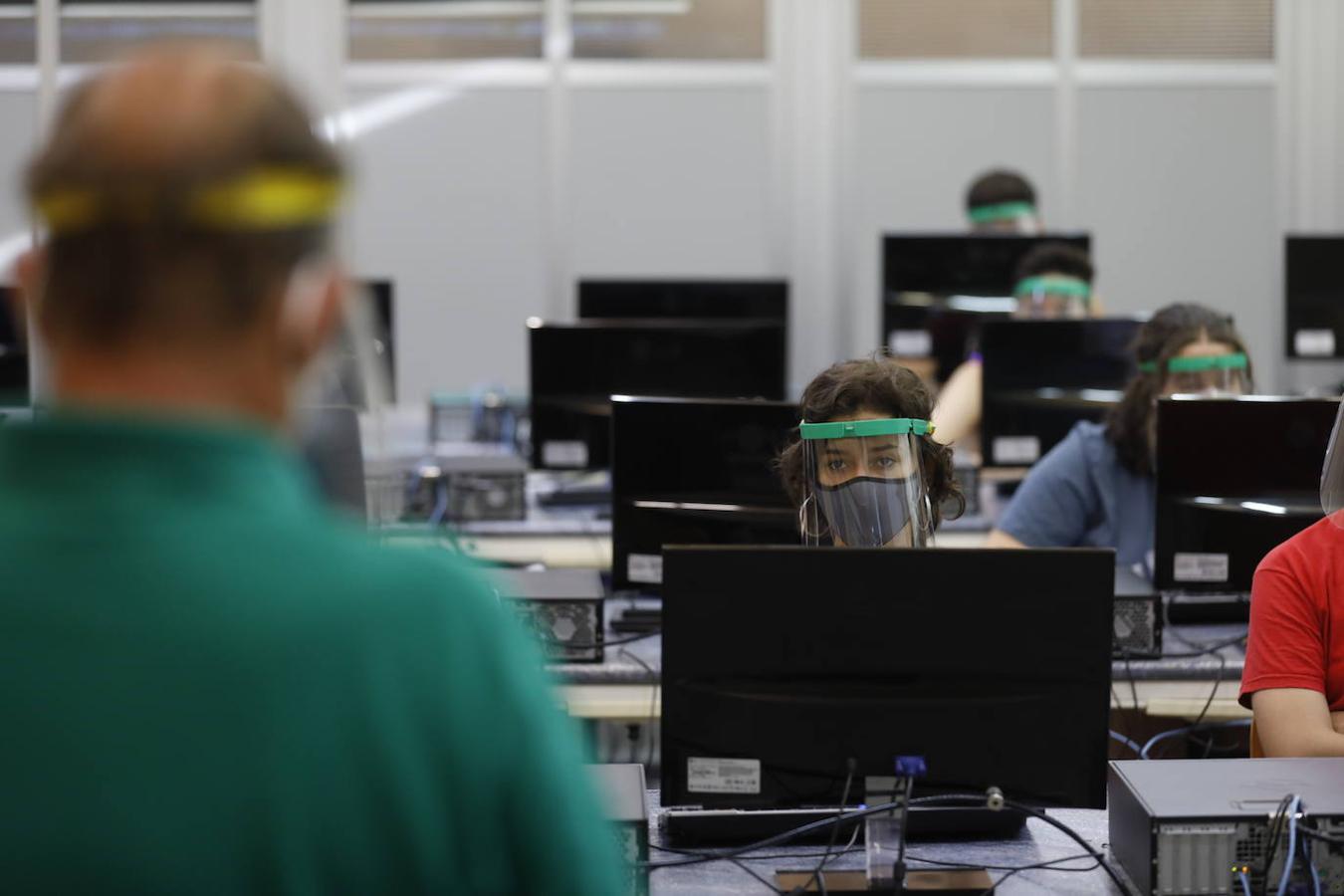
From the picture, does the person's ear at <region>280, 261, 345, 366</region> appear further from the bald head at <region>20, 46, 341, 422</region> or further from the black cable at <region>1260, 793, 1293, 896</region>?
the black cable at <region>1260, 793, 1293, 896</region>

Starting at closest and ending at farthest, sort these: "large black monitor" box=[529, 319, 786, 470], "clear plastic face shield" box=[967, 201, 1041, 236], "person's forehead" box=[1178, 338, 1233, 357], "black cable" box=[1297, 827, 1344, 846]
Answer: "black cable" box=[1297, 827, 1344, 846]
"person's forehead" box=[1178, 338, 1233, 357]
"large black monitor" box=[529, 319, 786, 470]
"clear plastic face shield" box=[967, 201, 1041, 236]

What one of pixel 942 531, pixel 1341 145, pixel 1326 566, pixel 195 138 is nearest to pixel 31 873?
pixel 195 138

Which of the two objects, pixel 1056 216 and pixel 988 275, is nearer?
pixel 988 275

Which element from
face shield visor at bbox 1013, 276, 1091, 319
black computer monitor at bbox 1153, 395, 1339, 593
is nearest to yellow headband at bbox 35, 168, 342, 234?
black computer monitor at bbox 1153, 395, 1339, 593

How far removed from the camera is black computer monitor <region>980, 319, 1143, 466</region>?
13.9 ft

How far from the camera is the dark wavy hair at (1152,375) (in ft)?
11.9

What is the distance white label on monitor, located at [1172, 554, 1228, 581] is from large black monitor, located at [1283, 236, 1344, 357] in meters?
2.79

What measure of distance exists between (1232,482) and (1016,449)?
1078 millimetres

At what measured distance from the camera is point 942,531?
178 inches

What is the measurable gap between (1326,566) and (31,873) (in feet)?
6.89

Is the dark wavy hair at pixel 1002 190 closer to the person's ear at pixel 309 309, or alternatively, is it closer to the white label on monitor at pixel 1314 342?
the white label on monitor at pixel 1314 342

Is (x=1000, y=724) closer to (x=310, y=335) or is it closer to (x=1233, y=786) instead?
(x=1233, y=786)

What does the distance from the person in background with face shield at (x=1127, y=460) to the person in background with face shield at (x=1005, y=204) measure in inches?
93.2

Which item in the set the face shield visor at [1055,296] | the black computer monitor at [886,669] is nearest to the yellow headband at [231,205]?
the black computer monitor at [886,669]
